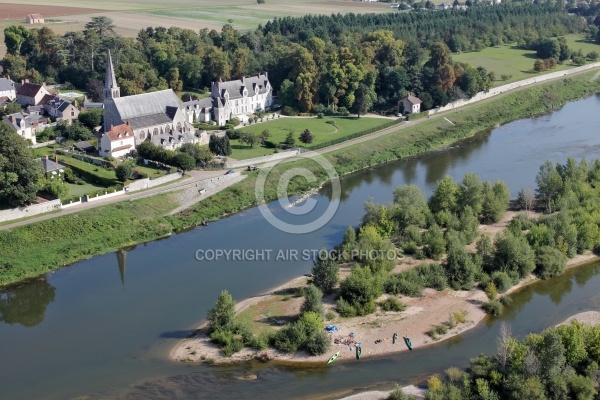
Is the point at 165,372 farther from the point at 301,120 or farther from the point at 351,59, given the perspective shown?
the point at 351,59

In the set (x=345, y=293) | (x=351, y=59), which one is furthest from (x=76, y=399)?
(x=351, y=59)

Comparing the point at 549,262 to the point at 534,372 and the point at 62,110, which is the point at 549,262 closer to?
the point at 534,372

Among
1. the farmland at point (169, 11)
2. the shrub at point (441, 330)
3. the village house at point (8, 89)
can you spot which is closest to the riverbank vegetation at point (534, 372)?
the shrub at point (441, 330)

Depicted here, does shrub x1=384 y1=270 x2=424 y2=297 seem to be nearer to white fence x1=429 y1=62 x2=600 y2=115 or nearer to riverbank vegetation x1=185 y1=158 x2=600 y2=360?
riverbank vegetation x1=185 y1=158 x2=600 y2=360

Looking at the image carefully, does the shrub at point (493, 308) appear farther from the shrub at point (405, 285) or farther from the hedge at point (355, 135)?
the hedge at point (355, 135)

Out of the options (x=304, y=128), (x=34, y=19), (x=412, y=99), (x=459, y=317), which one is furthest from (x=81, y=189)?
(x=34, y=19)

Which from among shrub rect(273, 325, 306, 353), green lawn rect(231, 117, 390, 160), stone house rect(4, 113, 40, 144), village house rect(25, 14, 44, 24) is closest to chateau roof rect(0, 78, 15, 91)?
stone house rect(4, 113, 40, 144)
